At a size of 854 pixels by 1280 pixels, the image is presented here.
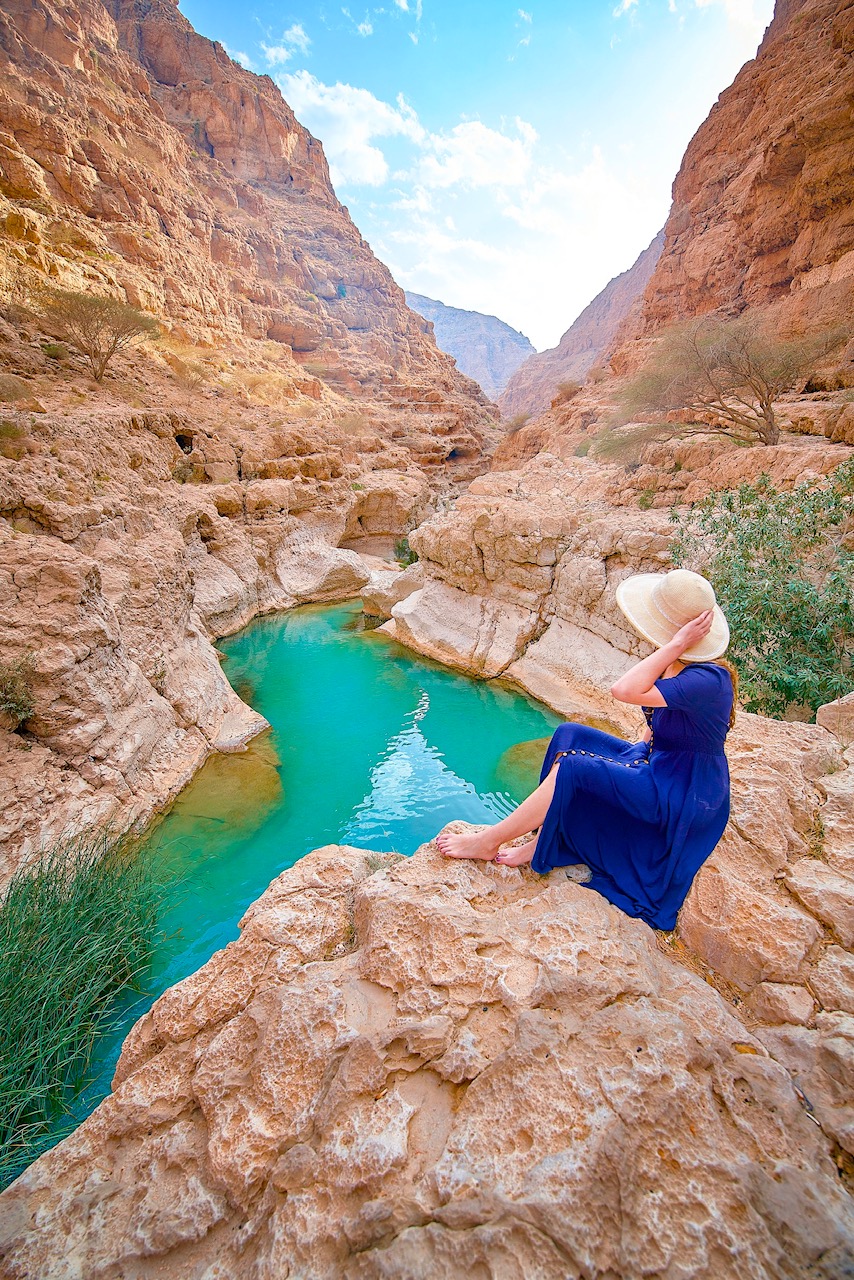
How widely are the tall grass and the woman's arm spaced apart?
8.20ft

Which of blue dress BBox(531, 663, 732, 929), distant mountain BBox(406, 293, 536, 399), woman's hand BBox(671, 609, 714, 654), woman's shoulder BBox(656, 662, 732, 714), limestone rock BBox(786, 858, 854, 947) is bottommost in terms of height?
limestone rock BBox(786, 858, 854, 947)

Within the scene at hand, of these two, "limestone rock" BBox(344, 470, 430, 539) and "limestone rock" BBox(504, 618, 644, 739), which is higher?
"limestone rock" BBox(344, 470, 430, 539)

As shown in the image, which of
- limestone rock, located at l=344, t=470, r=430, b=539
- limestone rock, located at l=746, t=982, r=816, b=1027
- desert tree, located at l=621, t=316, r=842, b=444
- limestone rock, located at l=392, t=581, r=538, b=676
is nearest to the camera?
Result: limestone rock, located at l=746, t=982, r=816, b=1027

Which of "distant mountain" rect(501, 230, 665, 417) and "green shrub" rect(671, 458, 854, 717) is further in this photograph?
"distant mountain" rect(501, 230, 665, 417)

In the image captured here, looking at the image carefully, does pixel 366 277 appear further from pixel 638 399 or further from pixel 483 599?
pixel 483 599

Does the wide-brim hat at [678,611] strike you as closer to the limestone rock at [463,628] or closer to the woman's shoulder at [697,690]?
the woman's shoulder at [697,690]

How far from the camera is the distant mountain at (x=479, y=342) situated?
100 meters

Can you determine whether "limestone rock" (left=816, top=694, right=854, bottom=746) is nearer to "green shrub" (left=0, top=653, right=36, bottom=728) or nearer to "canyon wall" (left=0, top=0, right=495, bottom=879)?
"canyon wall" (left=0, top=0, right=495, bottom=879)

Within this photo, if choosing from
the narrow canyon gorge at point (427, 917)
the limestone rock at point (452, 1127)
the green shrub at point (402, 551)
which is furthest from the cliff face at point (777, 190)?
the limestone rock at point (452, 1127)

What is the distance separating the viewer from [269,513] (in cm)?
1220

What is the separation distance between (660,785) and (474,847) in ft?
2.52

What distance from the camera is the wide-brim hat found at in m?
1.76

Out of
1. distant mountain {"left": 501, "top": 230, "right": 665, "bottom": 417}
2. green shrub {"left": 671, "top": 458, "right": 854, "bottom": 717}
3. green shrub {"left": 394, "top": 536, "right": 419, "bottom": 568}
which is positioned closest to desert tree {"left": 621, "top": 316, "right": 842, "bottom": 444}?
green shrub {"left": 671, "top": 458, "right": 854, "bottom": 717}

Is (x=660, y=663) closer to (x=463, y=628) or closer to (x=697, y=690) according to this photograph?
(x=697, y=690)
